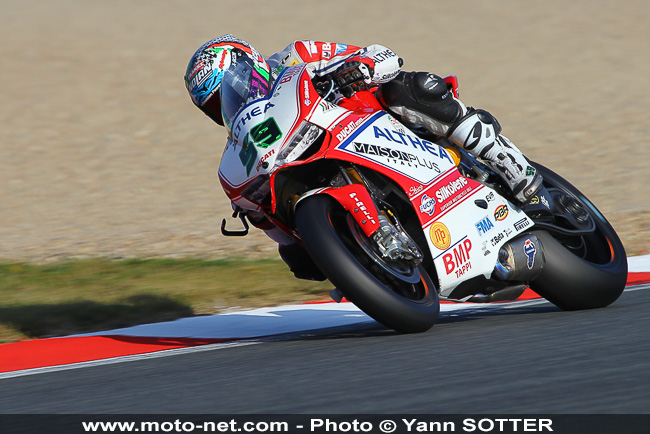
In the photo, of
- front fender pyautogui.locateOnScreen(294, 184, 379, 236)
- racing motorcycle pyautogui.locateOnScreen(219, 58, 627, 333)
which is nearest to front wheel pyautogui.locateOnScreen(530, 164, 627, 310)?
racing motorcycle pyautogui.locateOnScreen(219, 58, 627, 333)

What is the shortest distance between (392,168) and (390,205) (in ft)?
0.62

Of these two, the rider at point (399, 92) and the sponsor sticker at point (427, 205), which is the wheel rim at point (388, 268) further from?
the rider at point (399, 92)

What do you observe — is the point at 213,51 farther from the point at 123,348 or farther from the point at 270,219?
the point at 123,348

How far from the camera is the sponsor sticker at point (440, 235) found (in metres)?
4.62

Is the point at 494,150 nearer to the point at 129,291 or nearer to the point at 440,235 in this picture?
the point at 440,235

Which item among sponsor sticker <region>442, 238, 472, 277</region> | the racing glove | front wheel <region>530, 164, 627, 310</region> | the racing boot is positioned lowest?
front wheel <region>530, 164, 627, 310</region>

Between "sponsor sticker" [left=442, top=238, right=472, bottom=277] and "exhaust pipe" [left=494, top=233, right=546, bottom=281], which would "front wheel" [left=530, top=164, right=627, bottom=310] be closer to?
"exhaust pipe" [left=494, top=233, right=546, bottom=281]

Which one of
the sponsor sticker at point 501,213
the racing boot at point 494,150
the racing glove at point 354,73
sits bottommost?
the sponsor sticker at point 501,213

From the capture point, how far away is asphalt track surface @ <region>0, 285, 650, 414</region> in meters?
3.12

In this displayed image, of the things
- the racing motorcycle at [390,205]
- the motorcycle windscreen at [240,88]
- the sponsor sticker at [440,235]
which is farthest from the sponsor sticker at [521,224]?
the motorcycle windscreen at [240,88]

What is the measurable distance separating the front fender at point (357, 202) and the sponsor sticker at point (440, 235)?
0.38 meters

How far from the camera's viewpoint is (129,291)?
7.41 meters

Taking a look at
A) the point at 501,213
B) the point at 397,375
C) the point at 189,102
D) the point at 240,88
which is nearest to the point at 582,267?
the point at 501,213

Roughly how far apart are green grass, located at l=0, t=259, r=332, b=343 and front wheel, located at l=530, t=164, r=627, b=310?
6.98 ft
